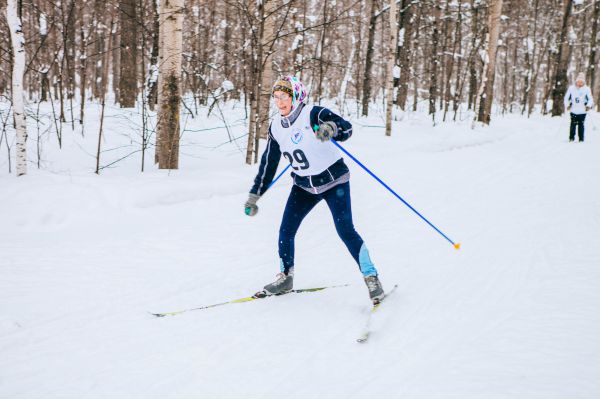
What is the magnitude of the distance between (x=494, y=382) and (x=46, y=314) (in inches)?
139

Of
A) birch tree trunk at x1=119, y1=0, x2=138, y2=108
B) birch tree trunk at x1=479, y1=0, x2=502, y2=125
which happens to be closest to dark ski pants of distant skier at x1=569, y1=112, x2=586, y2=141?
birch tree trunk at x1=479, y1=0, x2=502, y2=125

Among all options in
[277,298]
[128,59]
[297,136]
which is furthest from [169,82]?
[128,59]

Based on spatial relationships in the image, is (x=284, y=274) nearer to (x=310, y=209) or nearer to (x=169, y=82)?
(x=310, y=209)

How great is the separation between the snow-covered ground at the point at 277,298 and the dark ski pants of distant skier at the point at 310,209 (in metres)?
0.51

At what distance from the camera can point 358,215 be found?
6809 mm

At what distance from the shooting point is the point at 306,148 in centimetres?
362

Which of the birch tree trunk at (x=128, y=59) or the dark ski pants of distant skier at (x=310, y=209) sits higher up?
the birch tree trunk at (x=128, y=59)

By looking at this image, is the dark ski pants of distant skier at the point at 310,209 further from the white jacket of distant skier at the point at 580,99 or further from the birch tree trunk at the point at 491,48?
the birch tree trunk at the point at 491,48

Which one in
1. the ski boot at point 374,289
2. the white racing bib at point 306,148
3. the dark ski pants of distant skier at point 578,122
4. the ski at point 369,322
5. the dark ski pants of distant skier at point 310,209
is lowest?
the ski at point 369,322

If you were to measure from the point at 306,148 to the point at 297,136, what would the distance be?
13 cm

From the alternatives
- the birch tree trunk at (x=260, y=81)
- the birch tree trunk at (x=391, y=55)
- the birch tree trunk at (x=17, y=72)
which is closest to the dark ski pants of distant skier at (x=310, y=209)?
the birch tree trunk at (x=260, y=81)

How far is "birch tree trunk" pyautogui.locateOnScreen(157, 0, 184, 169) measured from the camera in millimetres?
7066

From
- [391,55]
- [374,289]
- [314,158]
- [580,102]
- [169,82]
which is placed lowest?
[374,289]

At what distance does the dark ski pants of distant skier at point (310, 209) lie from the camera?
12.2 ft
